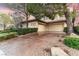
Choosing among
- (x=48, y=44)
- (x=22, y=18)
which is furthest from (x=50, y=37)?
(x=22, y=18)

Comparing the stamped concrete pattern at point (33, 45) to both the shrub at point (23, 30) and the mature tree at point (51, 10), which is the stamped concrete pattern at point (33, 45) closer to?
the shrub at point (23, 30)

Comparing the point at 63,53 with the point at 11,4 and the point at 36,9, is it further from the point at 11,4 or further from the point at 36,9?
the point at 11,4

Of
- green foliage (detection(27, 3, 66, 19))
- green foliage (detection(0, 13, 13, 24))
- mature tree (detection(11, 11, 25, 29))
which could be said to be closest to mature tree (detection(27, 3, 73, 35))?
green foliage (detection(27, 3, 66, 19))

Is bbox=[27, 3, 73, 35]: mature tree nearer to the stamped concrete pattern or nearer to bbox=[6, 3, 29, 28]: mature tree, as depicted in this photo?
bbox=[6, 3, 29, 28]: mature tree

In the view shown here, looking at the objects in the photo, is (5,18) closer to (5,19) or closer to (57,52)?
(5,19)

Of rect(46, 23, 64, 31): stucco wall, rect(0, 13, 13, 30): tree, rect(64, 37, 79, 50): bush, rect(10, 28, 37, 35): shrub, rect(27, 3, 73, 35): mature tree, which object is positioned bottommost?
rect(64, 37, 79, 50): bush

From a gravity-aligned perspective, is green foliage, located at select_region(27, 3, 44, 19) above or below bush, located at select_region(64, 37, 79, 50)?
above

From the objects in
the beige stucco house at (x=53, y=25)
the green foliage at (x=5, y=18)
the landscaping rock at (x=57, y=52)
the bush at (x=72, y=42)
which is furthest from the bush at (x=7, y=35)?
the bush at (x=72, y=42)

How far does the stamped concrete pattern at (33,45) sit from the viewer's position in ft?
6.14

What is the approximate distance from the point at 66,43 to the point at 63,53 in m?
0.11

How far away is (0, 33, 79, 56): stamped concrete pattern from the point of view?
1871 mm

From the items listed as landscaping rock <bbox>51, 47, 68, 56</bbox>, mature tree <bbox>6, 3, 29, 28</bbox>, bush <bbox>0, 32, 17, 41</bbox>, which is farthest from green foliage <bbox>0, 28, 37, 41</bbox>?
landscaping rock <bbox>51, 47, 68, 56</bbox>

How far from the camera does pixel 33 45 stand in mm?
1893

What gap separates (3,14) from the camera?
188 cm
